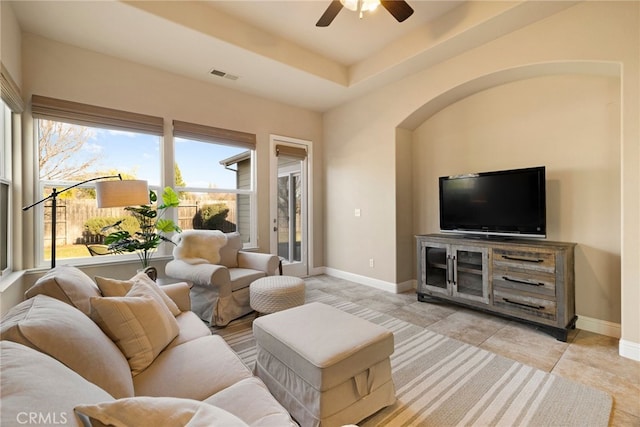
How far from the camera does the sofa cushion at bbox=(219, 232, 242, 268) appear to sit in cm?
356

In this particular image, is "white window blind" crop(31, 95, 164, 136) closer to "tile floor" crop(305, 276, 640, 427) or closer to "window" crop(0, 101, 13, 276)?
"window" crop(0, 101, 13, 276)

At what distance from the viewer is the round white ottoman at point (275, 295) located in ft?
9.02

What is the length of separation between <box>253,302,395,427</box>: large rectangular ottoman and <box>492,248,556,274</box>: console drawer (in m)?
1.89

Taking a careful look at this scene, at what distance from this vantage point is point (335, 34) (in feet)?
10.8

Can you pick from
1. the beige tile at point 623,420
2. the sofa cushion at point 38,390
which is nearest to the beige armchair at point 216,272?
the sofa cushion at point 38,390

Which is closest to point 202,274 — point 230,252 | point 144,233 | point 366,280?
point 230,252

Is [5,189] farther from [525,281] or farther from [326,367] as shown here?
[525,281]

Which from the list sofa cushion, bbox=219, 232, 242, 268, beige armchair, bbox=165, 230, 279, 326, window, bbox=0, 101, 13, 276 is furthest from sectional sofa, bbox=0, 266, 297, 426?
window, bbox=0, 101, 13, 276

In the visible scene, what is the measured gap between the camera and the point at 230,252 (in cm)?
363

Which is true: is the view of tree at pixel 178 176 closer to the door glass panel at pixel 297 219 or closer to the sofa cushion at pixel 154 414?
the door glass panel at pixel 297 219

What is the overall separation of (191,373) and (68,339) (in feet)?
1.73

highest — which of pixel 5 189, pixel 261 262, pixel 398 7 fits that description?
pixel 398 7

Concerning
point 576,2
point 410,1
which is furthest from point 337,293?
point 576,2
